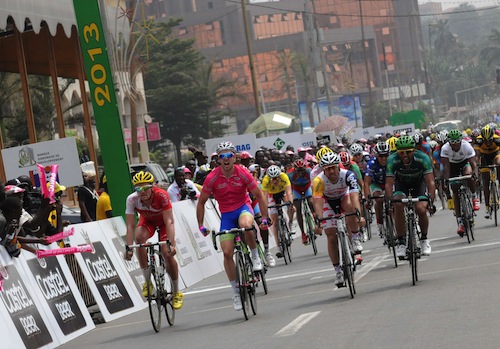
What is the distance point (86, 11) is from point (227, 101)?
532ft

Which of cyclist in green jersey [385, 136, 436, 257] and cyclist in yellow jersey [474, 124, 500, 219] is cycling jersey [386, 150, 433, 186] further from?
cyclist in yellow jersey [474, 124, 500, 219]

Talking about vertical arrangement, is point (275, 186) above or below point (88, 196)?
below

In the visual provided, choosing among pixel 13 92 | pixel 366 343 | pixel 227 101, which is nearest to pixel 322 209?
pixel 366 343

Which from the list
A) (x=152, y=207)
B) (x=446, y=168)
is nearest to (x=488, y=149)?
(x=446, y=168)

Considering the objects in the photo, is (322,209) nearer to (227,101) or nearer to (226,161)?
(226,161)

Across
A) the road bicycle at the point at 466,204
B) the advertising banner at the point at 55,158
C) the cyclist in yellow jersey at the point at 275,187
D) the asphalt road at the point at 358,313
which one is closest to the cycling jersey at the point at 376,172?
the road bicycle at the point at 466,204

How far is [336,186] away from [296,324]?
3.83 m

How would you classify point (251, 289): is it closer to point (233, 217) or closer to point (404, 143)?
point (233, 217)

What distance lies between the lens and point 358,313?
13.2m

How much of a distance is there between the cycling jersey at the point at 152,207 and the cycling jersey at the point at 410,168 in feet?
9.90

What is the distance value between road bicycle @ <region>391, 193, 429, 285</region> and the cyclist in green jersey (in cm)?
15

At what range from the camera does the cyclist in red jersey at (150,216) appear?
50.6ft

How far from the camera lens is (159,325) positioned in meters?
14.9

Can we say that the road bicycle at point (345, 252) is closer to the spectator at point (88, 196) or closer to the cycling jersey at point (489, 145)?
the spectator at point (88, 196)
